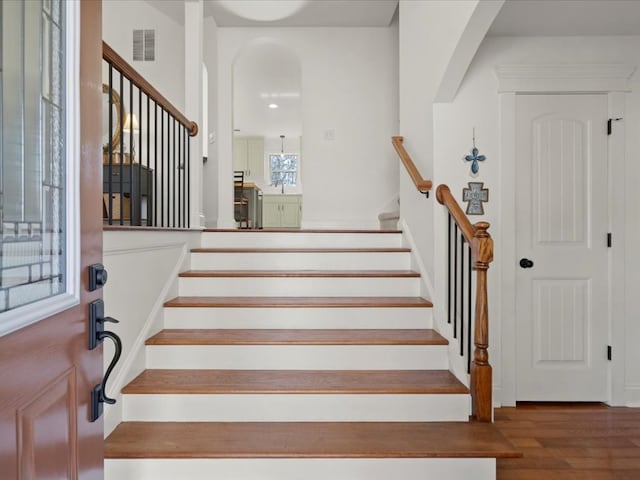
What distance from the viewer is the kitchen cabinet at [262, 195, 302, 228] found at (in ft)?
36.1

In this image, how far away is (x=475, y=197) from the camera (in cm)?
296

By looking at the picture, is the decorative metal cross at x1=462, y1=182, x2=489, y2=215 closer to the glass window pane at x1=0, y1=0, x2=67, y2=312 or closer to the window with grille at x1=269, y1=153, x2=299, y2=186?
the glass window pane at x1=0, y1=0, x2=67, y2=312

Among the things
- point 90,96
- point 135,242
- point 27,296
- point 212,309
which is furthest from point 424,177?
point 27,296

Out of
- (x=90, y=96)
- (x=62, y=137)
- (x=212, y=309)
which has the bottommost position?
(x=212, y=309)

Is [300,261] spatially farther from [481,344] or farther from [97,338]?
[97,338]

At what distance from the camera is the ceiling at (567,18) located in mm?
2615

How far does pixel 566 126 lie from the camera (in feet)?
10.1

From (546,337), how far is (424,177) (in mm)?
1468

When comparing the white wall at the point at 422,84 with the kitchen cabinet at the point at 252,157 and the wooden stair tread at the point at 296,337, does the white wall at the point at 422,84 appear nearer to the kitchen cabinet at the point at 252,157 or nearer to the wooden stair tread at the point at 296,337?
the wooden stair tread at the point at 296,337

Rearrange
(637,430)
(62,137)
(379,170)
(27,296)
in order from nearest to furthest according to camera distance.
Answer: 1. (27,296)
2. (62,137)
3. (637,430)
4. (379,170)

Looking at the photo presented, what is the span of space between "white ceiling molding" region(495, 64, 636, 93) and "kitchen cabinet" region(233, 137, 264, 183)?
8.86 metres

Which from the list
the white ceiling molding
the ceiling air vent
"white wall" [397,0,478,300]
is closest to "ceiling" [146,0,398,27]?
the ceiling air vent

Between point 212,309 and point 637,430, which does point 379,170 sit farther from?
point 637,430

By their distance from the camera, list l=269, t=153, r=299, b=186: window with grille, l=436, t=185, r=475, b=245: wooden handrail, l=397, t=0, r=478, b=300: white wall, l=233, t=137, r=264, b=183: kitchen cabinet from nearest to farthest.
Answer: l=436, t=185, r=475, b=245: wooden handrail < l=397, t=0, r=478, b=300: white wall < l=233, t=137, r=264, b=183: kitchen cabinet < l=269, t=153, r=299, b=186: window with grille
